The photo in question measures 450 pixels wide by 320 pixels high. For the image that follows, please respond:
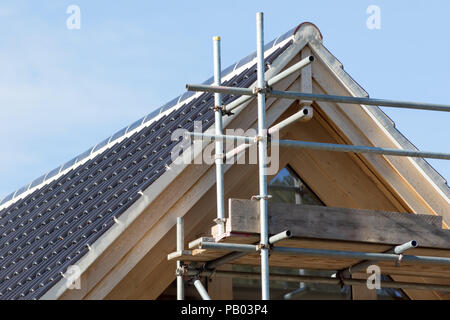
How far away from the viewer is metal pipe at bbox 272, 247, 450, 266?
8.70 meters

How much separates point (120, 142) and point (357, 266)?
496 centimetres

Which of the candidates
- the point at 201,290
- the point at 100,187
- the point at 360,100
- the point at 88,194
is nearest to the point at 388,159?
the point at 360,100

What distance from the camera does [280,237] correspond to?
833 centimetres

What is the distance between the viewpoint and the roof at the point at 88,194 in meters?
9.72

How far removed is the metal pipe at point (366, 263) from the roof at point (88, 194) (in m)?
1.91

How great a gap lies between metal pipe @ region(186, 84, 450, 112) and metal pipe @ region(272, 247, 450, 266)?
1.33m

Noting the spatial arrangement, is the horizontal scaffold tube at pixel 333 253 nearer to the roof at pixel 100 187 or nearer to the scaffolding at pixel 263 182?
the scaffolding at pixel 263 182

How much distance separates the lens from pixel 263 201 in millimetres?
8516

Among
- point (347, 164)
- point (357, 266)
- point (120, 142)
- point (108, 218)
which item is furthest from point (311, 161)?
point (120, 142)

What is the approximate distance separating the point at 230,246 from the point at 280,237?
0.47 m

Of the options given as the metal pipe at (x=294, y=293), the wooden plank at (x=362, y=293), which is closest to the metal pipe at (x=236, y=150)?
the metal pipe at (x=294, y=293)

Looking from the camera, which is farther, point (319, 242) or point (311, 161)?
point (311, 161)

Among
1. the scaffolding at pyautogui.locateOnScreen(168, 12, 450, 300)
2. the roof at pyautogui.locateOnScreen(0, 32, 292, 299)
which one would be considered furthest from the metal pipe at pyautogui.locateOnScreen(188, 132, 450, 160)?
the roof at pyautogui.locateOnScreen(0, 32, 292, 299)
